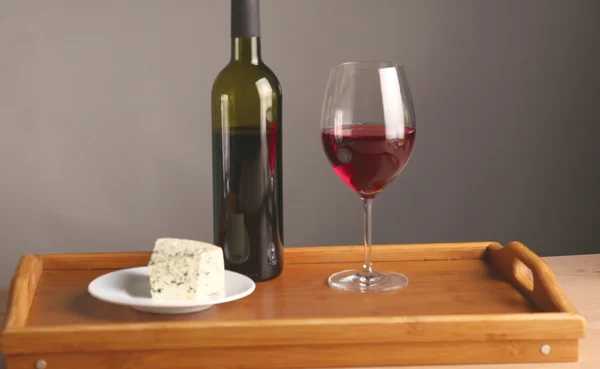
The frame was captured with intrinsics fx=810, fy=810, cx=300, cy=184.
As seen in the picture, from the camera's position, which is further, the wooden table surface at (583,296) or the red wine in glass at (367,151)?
the red wine in glass at (367,151)

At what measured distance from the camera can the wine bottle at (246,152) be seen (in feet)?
3.69

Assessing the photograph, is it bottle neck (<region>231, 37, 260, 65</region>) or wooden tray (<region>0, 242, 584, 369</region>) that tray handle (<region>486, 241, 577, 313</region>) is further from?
bottle neck (<region>231, 37, 260, 65</region>)

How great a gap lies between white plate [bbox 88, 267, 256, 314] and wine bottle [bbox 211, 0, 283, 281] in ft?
0.22

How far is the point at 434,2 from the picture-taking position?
2.54 meters

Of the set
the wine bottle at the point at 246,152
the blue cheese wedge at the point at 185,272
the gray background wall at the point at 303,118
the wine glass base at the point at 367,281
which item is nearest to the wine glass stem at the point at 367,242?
the wine glass base at the point at 367,281

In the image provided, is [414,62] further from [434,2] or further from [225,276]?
[225,276]

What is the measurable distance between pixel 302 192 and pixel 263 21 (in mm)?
550

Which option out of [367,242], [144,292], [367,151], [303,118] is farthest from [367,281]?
[303,118]

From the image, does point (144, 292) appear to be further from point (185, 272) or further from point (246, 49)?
point (246, 49)

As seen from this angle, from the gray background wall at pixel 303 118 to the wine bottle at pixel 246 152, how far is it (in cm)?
128

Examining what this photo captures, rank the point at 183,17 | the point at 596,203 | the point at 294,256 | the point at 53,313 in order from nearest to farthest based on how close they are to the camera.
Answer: the point at 53,313, the point at 294,256, the point at 183,17, the point at 596,203

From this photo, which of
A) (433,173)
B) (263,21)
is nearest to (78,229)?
(263,21)

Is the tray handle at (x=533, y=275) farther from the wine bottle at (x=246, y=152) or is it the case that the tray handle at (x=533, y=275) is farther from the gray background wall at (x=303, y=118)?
the gray background wall at (x=303, y=118)

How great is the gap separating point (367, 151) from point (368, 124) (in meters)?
0.04
